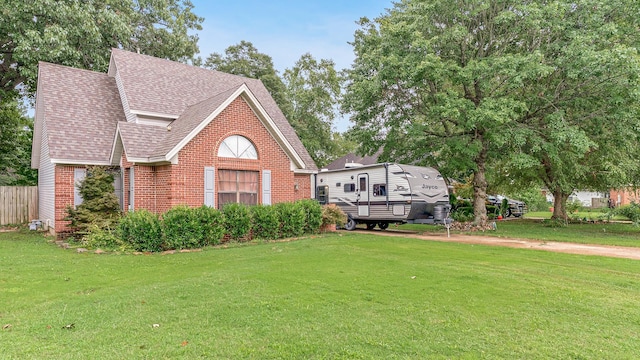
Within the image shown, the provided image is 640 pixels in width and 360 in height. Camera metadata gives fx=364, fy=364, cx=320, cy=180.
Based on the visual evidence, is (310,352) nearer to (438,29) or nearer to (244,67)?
(438,29)

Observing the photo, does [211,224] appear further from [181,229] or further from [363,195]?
[363,195]

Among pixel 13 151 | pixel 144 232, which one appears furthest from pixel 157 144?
pixel 13 151

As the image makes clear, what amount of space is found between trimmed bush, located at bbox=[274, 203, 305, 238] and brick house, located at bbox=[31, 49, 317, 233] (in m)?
1.24

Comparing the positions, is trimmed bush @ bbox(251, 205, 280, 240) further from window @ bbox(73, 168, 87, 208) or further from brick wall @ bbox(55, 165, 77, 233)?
brick wall @ bbox(55, 165, 77, 233)

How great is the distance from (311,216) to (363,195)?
413cm

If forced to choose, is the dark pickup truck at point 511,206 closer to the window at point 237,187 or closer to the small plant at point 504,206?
the small plant at point 504,206

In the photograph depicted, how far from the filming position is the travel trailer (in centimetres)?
1563

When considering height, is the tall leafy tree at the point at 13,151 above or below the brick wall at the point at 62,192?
above

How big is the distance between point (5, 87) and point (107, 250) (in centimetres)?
1775

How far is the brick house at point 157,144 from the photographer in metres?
12.4

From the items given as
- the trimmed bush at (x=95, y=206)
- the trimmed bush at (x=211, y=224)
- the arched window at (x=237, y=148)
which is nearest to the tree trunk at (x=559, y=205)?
the arched window at (x=237, y=148)

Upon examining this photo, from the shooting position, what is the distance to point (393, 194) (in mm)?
15961

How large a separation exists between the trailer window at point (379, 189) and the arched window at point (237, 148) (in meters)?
5.88

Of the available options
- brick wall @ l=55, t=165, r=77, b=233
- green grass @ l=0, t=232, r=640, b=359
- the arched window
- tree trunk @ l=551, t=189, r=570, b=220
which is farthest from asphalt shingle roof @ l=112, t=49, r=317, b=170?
tree trunk @ l=551, t=189, r=570, b=220
